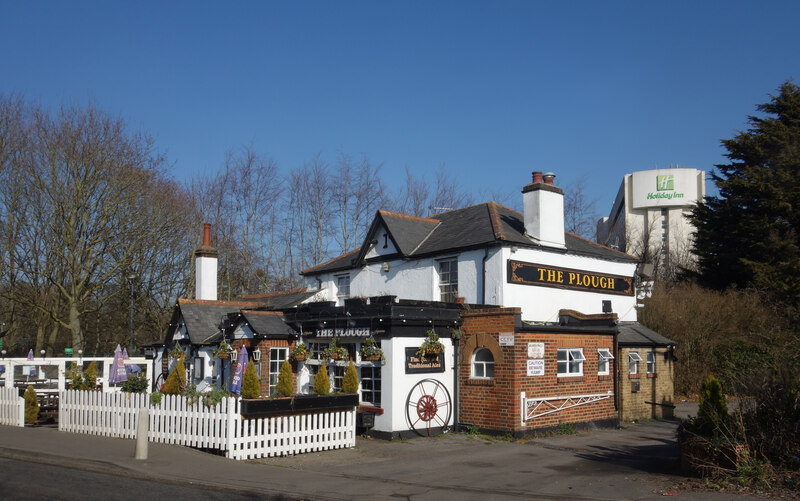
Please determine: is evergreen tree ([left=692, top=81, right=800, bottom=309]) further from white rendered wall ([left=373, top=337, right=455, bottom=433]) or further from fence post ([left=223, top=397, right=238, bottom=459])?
fence post ([left=223, top=397, right=238, bottom=459])

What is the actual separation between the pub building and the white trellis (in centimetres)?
4

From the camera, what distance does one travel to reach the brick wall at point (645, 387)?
20.2 m

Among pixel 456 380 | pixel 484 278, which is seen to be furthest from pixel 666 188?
pixel 456 380

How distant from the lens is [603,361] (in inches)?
757

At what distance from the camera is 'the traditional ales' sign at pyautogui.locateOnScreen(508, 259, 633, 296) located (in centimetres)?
2044

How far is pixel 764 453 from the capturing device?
10398mm

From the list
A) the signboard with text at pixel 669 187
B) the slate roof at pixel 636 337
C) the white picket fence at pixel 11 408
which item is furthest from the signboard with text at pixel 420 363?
the signboard with text at pixel 669 187

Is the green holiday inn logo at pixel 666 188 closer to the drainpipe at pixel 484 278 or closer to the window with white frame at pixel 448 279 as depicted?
the window with white frame at pixel 448 279

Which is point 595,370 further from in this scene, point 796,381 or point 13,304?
point 13,304

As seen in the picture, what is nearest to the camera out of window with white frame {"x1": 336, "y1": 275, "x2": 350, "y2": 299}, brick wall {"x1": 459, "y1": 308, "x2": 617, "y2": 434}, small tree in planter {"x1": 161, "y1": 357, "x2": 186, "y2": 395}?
small tree in planter {"x1": 161, "y1": 357, "x2": 186, "y2": 395}

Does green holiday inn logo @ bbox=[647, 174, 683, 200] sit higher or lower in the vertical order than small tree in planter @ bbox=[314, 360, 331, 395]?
higher

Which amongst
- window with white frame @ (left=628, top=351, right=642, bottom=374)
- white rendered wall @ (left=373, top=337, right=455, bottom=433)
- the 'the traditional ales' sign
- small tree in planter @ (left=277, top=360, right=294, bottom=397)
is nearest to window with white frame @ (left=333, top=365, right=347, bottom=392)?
white rendered wall @ (left=373, top=337, right=455, bottom=433)

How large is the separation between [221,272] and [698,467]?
3371cm

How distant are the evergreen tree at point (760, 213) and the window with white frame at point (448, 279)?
17.4 meters
